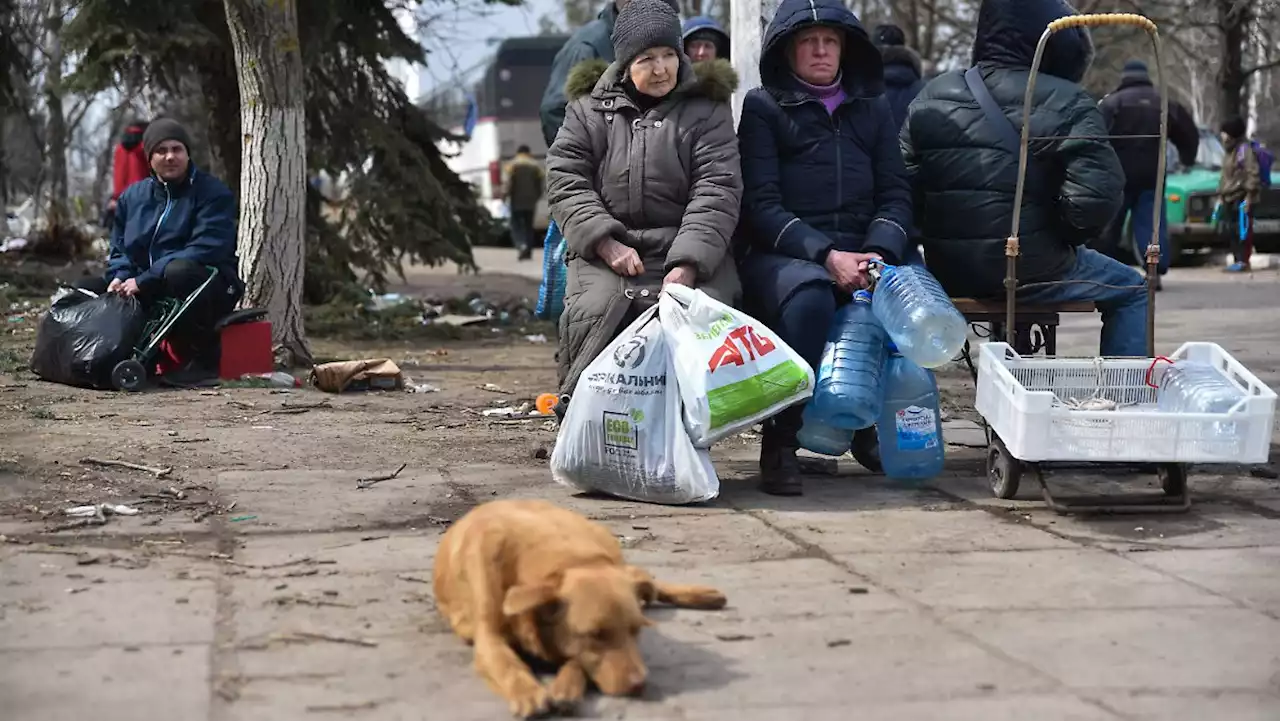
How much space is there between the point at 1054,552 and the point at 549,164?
260 centimetres

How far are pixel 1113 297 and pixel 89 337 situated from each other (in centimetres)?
544

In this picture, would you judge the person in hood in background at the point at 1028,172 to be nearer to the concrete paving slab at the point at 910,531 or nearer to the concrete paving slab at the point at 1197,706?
the concrete paving slab at the point at 910,531

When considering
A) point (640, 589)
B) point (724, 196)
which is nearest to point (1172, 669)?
point (640, 589)

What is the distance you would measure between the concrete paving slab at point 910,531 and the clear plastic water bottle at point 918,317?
2.14ft

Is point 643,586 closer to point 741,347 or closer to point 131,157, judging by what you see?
point 741,347

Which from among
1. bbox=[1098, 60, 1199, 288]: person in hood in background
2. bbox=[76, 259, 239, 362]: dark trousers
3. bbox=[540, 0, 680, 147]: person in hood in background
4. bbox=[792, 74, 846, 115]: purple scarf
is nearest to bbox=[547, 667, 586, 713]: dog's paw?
bbox=[792, 74, 846, 115]: purple scarf

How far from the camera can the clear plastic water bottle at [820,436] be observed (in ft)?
19.9

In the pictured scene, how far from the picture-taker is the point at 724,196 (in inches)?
242

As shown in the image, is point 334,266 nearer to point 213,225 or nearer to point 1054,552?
point 213,225

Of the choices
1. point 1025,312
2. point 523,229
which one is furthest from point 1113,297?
point 523,229

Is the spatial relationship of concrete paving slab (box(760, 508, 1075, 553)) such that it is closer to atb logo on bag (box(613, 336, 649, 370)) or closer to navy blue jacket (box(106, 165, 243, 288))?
atb logo on bag (box(613, 336, 649, 370))

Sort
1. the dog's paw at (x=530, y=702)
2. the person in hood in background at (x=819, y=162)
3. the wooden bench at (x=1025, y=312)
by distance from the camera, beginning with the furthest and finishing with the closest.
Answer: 1. the wooden bench at (x=1025, y=312)
2. the person in hood in background at (x=819, y=162)
3. the dog's paw at (x=530, y=702)

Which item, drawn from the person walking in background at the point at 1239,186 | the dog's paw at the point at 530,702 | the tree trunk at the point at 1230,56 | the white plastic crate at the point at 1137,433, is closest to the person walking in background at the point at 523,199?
the tree trunk at the point at 1230,56

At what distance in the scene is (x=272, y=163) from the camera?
381 inches
